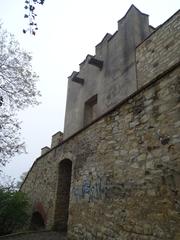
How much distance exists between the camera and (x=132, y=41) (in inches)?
324

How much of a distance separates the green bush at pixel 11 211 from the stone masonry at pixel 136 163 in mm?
1629

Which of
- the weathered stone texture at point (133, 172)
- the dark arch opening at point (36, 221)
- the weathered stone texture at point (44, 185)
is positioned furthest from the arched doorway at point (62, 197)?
the dark arch opening at point (36, 221)

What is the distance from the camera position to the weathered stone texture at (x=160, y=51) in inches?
245

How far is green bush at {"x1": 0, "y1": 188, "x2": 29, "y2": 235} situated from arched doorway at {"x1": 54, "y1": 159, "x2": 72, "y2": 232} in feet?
6.75

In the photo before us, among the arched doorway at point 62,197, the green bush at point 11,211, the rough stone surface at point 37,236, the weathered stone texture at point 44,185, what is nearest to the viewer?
the rough stone surface at point 37,236

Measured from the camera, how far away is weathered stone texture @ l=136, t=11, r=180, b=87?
245 inches

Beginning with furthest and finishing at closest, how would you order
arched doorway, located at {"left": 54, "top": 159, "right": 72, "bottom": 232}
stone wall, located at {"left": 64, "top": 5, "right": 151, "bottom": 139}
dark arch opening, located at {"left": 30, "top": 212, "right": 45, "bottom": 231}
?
dark arch opening, located at {"left": 30, "top": 212, "right": 45, "bottom": 231}, stone wall, located at {"left": 64, "top": 5, "right": 151, "bottom": 139}, arched doorway, located at {"left": 54, "top": 159, "right": 72, "bottom": 232}

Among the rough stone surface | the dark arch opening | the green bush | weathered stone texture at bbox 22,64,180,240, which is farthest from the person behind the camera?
the dark arch opening

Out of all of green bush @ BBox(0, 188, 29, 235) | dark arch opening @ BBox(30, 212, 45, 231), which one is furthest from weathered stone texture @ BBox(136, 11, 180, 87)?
dark arch opening @ BBox(30, 212, 45, 231)

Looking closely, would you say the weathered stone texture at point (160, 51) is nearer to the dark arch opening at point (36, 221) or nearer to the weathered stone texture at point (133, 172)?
the weathered stone texture at point (133, 172)

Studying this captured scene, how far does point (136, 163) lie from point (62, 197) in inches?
167

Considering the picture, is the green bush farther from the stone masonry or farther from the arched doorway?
the arched doorway

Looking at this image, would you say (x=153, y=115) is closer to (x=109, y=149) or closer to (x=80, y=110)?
(x=109, y=149)

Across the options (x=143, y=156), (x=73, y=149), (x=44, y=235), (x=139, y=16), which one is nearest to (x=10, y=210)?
(x=44, y=235)
